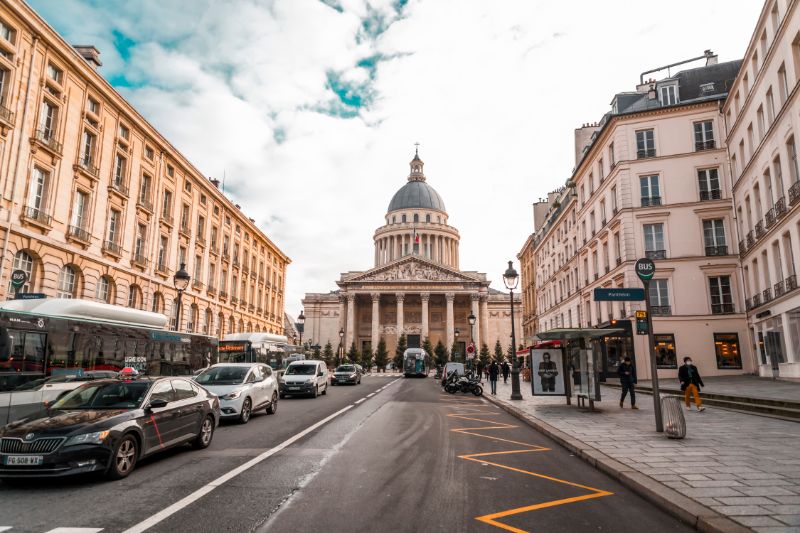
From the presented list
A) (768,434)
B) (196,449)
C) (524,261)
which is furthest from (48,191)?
(524,261)

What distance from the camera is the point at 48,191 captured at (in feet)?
81.7

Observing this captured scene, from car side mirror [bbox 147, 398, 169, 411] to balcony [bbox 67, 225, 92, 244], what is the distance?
72.6 feet

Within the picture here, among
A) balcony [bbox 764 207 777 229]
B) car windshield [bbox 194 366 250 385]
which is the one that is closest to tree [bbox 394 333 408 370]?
balcony [bbox 764 207 777 229]

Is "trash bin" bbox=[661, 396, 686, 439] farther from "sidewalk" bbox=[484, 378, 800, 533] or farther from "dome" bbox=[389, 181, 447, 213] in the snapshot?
"dome" bbox=[389, 181, 447, 213]

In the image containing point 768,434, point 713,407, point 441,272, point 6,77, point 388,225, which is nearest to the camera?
point 768,434

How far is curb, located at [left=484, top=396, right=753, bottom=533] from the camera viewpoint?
5016 millimetres

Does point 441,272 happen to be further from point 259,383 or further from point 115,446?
point 115,446

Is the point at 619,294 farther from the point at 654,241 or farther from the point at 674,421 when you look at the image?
the point at 654,241

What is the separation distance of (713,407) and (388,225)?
9879 cm

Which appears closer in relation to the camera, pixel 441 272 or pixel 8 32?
pixel 8 32

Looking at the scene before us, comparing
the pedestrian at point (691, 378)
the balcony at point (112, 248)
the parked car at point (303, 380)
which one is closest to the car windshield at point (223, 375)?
the parked car at point (303, 380)

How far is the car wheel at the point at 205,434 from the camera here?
9481 millimetres

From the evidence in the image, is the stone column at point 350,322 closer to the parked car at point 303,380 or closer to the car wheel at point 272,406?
the parked car at point 303,380

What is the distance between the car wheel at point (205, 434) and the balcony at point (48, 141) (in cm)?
2067
